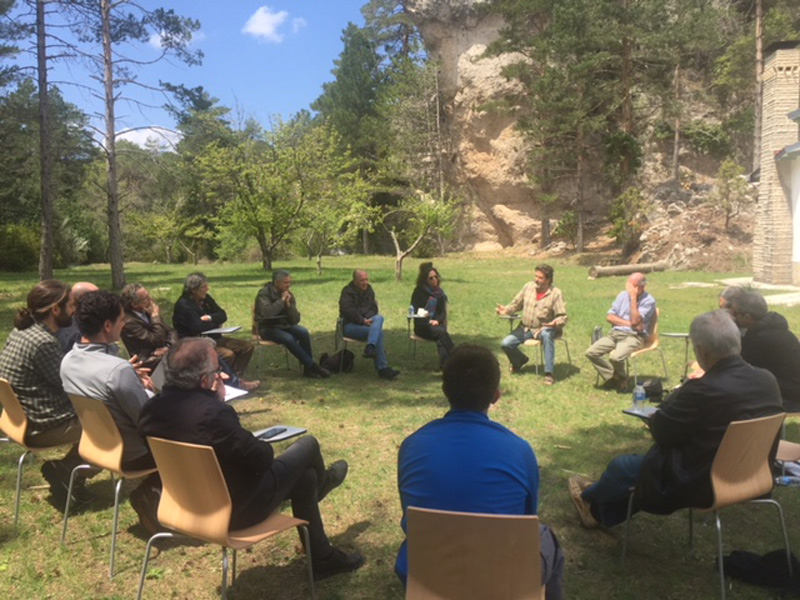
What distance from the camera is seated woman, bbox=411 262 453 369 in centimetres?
789

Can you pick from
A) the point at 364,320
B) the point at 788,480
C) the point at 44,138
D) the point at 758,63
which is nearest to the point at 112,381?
the point at 788,480

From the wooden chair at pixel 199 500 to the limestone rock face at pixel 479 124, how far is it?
34526 millimetres

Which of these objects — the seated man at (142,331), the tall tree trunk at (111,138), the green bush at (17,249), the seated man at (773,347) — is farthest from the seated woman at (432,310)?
the green bush at (17,249)

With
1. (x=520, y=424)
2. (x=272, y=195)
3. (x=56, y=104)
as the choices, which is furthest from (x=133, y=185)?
(x=520, y=424)

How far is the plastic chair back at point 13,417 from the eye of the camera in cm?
371

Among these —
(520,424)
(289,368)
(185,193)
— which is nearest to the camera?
(520,424)

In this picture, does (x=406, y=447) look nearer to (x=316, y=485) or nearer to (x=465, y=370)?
(x=465, y=370)

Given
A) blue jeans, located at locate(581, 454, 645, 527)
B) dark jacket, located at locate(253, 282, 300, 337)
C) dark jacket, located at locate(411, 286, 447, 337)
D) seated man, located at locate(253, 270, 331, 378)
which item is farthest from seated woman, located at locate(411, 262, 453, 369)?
blue jeans, located at locate(581, 454, 645, 527)

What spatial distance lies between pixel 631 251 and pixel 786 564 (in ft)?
80.5

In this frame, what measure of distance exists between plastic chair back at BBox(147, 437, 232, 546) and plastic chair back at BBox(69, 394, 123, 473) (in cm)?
74

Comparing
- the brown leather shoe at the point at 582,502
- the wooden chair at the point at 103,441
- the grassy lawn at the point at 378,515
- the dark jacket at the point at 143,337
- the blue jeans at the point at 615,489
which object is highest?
the dark jacket at the point at 143,337

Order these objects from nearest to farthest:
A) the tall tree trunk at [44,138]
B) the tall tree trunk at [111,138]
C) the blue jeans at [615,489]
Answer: the blue jeans at [615,489] → the tall tree trunk at [44,138] → the tall tree trunk at [111,138]

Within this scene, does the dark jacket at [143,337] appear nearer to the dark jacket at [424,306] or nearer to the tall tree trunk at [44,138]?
the dark jacket at [424,306]

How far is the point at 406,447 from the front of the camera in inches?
89.4
